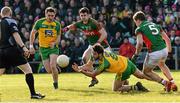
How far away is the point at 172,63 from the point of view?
29.0 m

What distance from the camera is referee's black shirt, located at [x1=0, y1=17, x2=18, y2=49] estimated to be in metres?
14.8

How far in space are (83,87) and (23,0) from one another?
15.4 meters

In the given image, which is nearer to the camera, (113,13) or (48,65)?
(48,65)

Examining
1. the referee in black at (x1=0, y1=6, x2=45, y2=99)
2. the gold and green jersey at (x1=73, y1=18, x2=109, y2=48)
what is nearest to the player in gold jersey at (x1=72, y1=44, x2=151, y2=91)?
the referee in black at (x1=0, y1=6, x2=45, y2=99)

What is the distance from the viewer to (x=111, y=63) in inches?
619

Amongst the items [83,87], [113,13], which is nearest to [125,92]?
[83,87]

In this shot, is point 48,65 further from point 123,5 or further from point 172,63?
point 123,5

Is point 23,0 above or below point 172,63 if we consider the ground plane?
above

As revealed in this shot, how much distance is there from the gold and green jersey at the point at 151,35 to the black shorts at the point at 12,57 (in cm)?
347

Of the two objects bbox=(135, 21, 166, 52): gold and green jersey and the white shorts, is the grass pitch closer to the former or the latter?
the white shorts

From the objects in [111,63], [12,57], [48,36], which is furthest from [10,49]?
[48,36]

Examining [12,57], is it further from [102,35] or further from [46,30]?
[102,35]

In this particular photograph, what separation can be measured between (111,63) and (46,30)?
351 centimetres

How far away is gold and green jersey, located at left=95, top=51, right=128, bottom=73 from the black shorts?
203 cm
